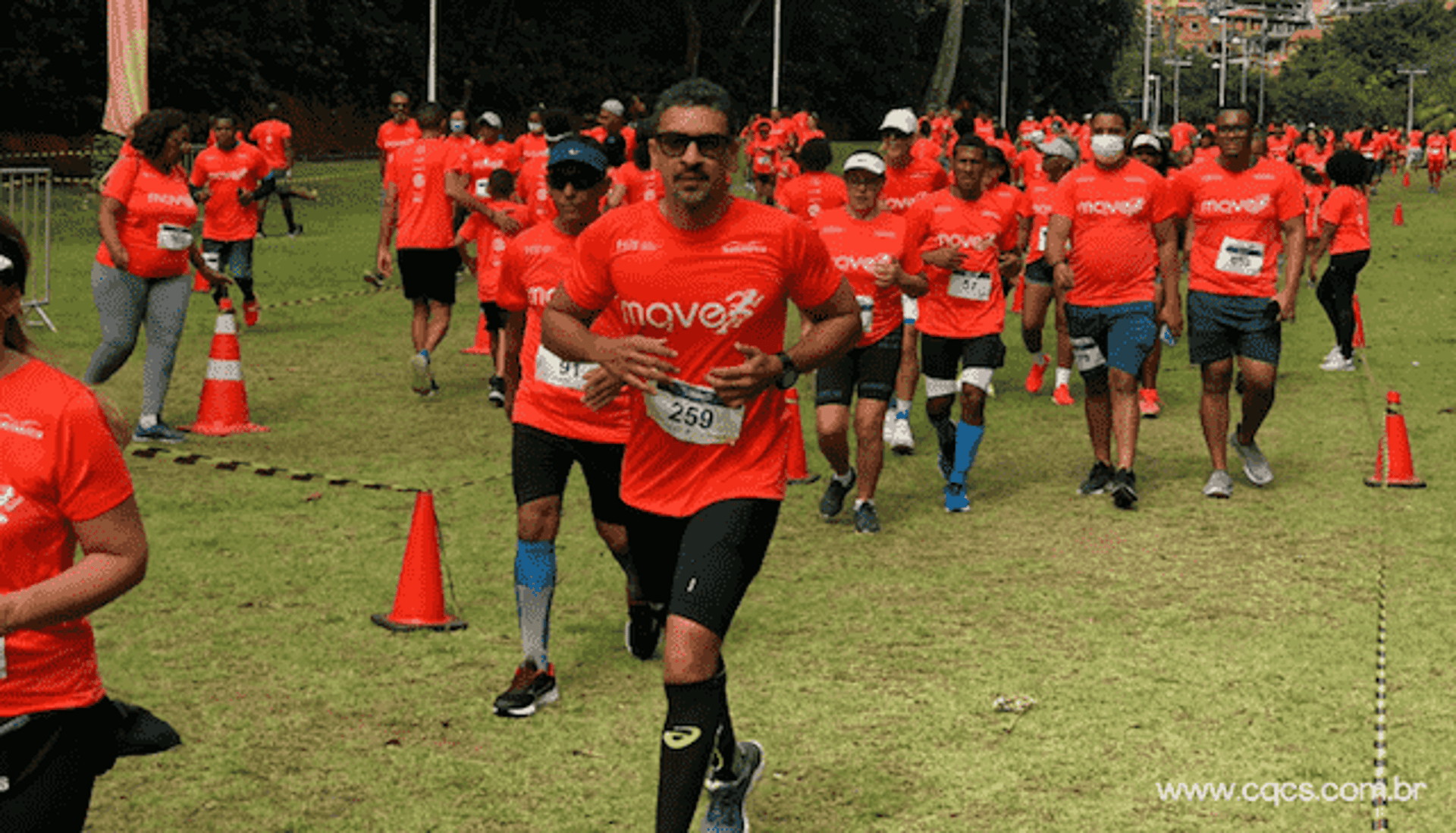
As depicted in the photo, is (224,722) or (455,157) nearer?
(224,722)

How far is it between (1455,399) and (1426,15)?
13960cm

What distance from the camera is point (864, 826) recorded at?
195 inches

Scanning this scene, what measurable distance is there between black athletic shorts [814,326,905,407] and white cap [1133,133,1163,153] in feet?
11.8

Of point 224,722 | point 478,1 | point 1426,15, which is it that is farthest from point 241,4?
point 1426,15

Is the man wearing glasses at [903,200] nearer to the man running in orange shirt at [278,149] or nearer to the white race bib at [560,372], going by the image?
the white race bib at [560,372]

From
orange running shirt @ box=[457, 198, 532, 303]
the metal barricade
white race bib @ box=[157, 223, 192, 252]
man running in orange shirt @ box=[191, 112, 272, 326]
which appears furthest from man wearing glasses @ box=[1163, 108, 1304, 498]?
man running in orange shirt @ box=[191, 112, 272, 326]

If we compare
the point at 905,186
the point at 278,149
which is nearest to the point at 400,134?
the point at 278,149

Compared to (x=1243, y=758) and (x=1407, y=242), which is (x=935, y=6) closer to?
(x=1407, y=242)

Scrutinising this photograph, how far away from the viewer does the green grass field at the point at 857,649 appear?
17.1ft

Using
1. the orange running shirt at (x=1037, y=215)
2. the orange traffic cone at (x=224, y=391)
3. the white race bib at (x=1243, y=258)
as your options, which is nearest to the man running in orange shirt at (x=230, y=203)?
the orange traffic cone at (x=224, y=391)

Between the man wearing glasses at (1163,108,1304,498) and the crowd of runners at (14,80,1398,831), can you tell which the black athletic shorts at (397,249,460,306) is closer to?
the crowd of runners at (14,80,1398,831)

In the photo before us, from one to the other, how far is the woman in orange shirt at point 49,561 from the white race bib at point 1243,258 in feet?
25.0

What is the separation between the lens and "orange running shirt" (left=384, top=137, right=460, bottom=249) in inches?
535

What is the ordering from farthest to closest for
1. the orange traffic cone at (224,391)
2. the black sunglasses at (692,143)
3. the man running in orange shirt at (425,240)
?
the man running in orange shirt at (425,240) < the orange traffic cone at (224,391) < the black sunglasses at (692,143)
